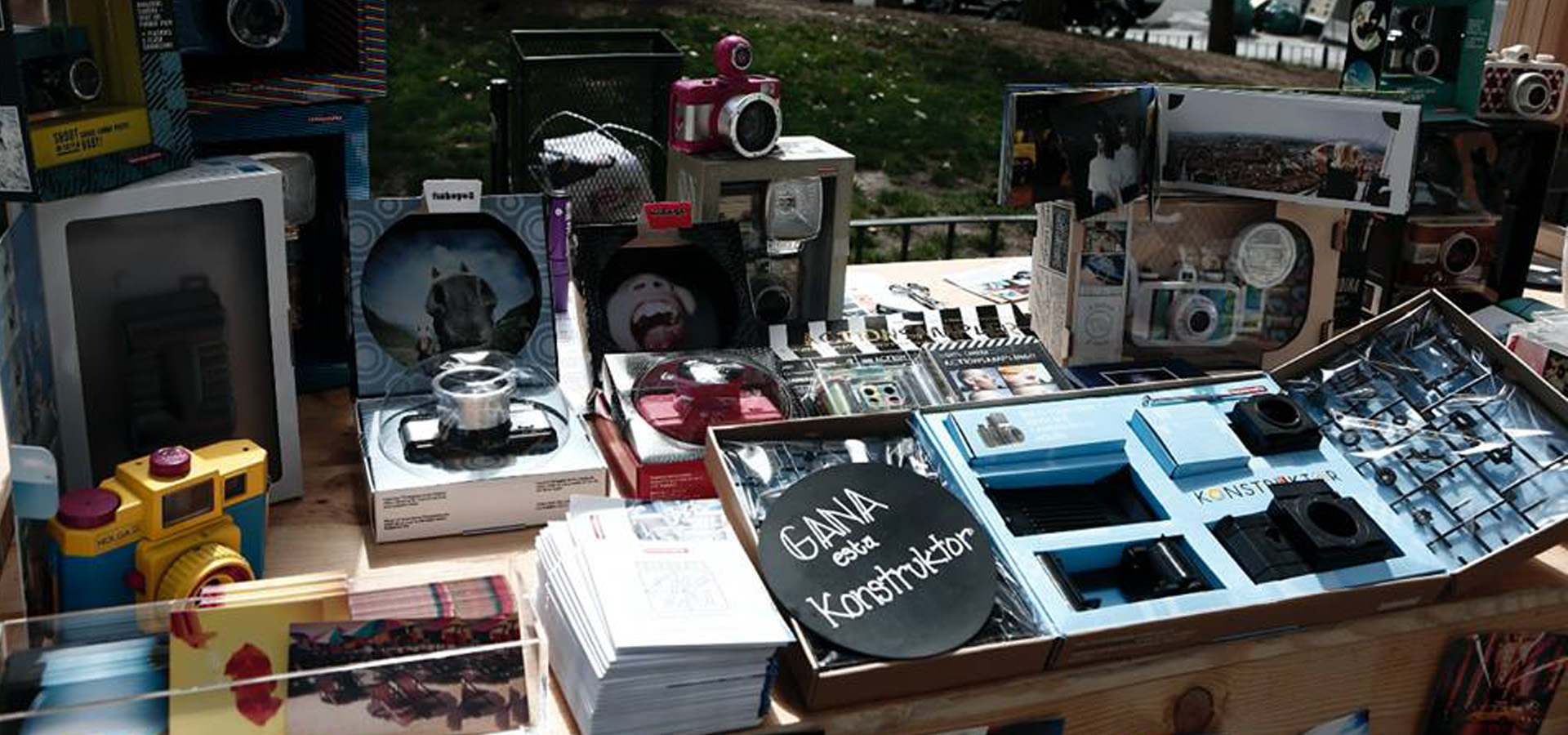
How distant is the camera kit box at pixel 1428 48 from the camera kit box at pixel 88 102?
179cm

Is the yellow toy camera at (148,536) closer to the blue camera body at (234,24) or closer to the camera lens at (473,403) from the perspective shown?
the camera lens at (473,403)

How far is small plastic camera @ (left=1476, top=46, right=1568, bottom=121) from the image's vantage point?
2.28m

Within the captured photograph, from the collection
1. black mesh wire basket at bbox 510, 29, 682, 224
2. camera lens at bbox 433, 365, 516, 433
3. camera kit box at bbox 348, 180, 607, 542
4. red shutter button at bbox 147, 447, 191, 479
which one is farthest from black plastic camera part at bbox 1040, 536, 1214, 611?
black mesh wire basket at bbox 510, 29, 682, 224

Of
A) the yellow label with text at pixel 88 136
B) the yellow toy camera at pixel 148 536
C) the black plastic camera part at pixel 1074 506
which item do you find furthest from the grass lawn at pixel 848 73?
the yellow toy camera at pixel 148 536

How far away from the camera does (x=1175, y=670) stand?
4.69ft

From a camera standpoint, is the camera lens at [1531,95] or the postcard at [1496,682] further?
the camera lens at [1531,95]

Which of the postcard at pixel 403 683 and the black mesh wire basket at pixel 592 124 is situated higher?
the black mesh wire basket at pixel 592 124

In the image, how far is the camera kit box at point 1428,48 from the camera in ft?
7.45

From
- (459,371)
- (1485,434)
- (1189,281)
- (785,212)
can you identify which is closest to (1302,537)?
(1485,434)

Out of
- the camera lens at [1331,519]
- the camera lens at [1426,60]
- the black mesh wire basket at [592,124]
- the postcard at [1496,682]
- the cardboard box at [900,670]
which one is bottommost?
the postcard at [1496,682]

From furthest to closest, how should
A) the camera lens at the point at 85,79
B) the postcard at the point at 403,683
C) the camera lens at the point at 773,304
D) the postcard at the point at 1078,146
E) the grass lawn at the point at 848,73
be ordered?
the grass lawn at the point at 848,73, the camera lens at the point at 773,304, the postcard at the point at 1078,146, the camera lens at the point at 85,79, the postcard at the point at 403,683

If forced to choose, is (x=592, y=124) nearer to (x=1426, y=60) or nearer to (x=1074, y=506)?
(x=1074, y=506)

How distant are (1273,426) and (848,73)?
5.55m

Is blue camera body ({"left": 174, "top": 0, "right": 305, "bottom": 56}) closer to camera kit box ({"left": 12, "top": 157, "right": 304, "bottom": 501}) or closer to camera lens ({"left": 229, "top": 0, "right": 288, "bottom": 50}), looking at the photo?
camera lens ({"left": 229, "top": 0, "right": 288, "bottom": 50})
